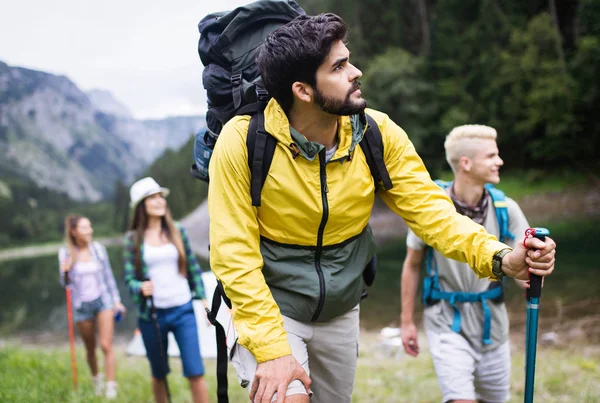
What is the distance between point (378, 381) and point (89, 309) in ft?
13.0

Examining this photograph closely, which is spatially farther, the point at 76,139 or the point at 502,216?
the point at 76,139

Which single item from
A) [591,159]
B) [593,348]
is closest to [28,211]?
[591,159]

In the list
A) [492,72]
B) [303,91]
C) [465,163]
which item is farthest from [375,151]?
[492,72]

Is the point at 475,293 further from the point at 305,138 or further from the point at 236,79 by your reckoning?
the point at 236,79

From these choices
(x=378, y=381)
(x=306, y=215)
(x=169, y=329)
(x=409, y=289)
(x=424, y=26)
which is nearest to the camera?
(x=306, y=215)

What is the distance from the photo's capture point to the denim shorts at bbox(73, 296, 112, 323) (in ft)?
26.1

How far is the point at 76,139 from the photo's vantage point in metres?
166

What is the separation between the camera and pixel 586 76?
3709cm

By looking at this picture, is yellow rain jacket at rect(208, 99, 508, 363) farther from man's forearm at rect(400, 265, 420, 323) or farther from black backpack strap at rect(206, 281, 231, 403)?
man's forearm at rect(400, 265, 420, 323)

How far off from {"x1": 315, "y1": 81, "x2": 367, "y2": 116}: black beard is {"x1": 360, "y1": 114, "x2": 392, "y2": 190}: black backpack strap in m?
0.28

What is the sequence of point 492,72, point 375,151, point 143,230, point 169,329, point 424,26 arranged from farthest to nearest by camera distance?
point 424,26, point 492,72, point 143,230, point 169,329, point 375,151

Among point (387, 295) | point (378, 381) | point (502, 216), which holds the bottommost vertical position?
point (378, 381)

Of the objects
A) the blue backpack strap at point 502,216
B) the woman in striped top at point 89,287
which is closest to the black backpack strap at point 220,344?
the blue backpack strap at point 502,216

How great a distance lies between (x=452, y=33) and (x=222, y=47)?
4709 cm
